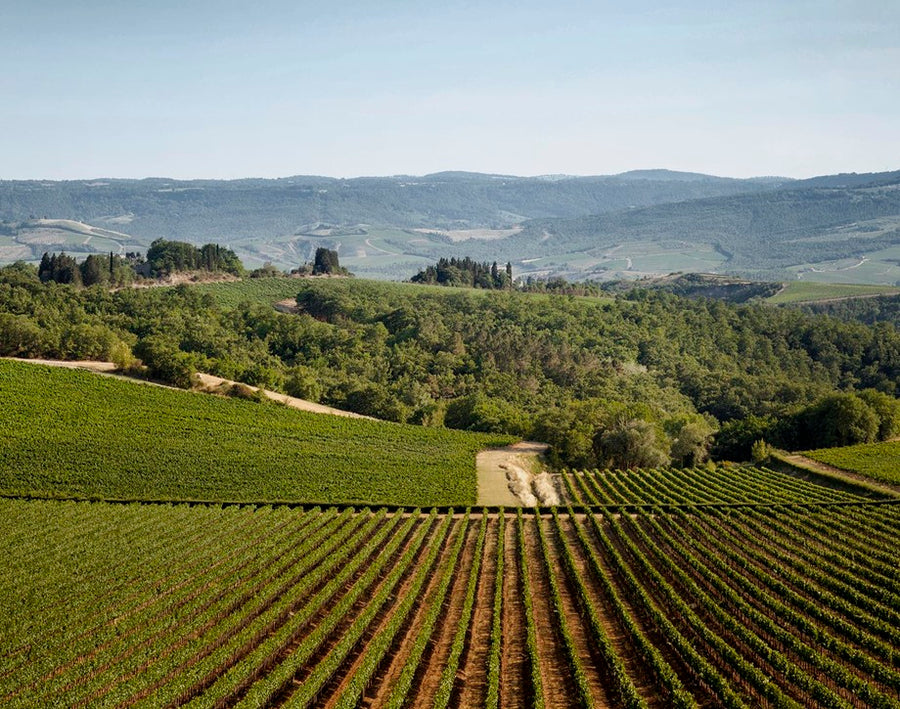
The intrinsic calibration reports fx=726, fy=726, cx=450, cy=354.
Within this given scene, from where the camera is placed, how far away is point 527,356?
134 metres

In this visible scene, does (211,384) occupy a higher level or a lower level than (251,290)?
A: lower

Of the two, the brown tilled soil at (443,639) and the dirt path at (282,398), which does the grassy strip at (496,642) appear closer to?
the brown tilled soil at (443,639)

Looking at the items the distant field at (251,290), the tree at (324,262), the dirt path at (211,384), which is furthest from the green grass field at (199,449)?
the tree at (324,262)

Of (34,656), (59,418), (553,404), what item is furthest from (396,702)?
(553,404)

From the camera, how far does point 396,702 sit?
27984 millimetres

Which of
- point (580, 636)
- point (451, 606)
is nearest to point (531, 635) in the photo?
point (580, 636)

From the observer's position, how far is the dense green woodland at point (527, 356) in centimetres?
8681

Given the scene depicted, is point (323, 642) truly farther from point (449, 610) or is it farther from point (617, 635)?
point (617, 635)

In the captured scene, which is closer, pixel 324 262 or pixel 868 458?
pixel 868 458

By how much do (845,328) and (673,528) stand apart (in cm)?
12843

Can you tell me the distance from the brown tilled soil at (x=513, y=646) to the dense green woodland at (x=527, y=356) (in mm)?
39904

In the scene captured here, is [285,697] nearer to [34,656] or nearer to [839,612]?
[34,656]

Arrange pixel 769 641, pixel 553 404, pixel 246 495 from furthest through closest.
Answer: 1. pixel 553 404
2. pixel 246 495
3. pixel 769 641

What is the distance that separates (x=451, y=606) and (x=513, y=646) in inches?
214
